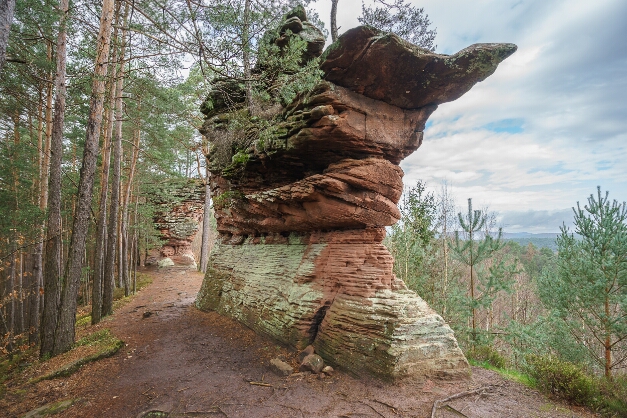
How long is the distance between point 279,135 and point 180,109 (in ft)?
16.1

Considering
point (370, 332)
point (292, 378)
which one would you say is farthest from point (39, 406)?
point (370, 332)

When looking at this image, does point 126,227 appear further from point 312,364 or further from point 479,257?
point 479,257

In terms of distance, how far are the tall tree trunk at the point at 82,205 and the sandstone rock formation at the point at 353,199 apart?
4024mm

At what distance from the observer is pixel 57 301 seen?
8.23 metres

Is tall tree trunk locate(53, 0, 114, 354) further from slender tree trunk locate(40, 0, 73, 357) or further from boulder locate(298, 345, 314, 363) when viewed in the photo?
boulder locate(298, 345, 314, 363)

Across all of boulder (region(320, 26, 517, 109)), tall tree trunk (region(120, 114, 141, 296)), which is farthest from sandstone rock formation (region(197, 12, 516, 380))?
tall tree trunk (region(120, 114, 141, 296))

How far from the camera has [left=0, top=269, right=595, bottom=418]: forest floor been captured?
5172 millimetres

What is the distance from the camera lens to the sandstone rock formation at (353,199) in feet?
19.7

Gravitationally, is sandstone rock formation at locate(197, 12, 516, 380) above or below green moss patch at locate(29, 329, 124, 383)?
above

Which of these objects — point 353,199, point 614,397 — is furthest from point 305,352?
point 614,397

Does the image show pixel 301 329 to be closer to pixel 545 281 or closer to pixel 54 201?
pixel 54 201

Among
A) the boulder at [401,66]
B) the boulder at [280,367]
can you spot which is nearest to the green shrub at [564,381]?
the boulder at [280,367]

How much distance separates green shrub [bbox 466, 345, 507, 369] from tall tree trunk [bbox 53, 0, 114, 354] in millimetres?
11469

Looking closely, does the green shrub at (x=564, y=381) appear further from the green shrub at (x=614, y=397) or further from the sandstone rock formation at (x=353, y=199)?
the sandstone rock formation at (x=353, y=199)
